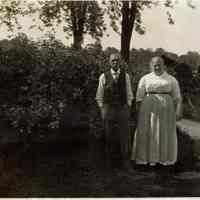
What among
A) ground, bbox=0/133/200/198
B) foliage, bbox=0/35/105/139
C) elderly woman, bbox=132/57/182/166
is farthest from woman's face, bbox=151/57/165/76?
ground, bbox=0/133/200/198

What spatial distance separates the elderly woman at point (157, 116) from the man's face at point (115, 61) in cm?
29

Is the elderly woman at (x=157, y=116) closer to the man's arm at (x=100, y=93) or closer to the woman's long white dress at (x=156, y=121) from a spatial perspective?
the woman's long white dress at (x=156, y=121)

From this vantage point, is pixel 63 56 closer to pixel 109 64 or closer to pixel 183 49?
pixel 109 64

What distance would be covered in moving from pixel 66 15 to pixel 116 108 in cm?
104

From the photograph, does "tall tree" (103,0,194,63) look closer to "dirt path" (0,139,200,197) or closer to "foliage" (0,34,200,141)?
"foliage" (0,34,200,141)

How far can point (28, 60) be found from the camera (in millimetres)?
4543

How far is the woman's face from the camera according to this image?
4.57 meters

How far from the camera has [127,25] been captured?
460 centimetres

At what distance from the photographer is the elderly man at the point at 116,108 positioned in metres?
4.50

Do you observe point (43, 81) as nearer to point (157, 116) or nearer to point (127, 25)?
point (127, 25)

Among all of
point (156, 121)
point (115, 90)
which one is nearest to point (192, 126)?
point (156, 121)

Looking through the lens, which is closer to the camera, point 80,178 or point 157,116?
point 80,178

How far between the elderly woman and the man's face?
0.29 metres

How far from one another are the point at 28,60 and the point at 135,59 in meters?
1.06
